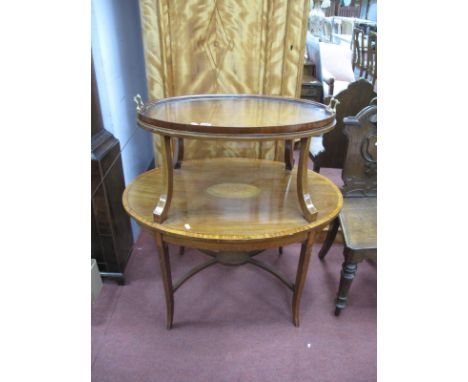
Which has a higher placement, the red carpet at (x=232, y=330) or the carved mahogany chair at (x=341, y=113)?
the carved mahogany chair at (x=341, y=113)

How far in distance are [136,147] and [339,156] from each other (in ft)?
4.46

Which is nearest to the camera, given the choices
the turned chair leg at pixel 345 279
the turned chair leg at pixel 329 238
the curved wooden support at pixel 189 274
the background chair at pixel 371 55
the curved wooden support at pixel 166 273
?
the curved wooden support at pixel 166 273

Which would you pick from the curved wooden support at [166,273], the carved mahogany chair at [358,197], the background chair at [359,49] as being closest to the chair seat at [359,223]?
the carved mahogany chair at [358,197]

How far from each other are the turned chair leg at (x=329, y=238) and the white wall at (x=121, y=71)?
3.87 ft

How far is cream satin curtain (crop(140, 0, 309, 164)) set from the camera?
1539 mm

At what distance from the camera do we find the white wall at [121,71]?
1.49 m

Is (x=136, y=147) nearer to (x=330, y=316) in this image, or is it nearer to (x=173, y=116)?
(x=173, y=116)

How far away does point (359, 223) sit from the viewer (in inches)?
61.2

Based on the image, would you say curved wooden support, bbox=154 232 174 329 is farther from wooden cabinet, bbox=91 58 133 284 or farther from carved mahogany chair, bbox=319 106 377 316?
carved mahogany chair, bbox=319 106 377 316

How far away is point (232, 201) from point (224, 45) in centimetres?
81

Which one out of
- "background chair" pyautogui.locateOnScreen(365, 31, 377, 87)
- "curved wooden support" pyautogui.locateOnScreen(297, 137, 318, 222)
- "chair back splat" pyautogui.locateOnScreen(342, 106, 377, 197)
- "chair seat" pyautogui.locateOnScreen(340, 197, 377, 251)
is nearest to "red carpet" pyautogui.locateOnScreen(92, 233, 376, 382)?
"chair seat" pyautogui.locateOnScreen(340, 197, 377, 251)

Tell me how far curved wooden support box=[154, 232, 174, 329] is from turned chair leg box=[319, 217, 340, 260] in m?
0.89

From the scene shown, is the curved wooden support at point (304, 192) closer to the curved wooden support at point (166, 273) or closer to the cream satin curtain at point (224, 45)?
the curved wooden support at point (166, 273)

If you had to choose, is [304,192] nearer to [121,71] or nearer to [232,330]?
[232,330]
